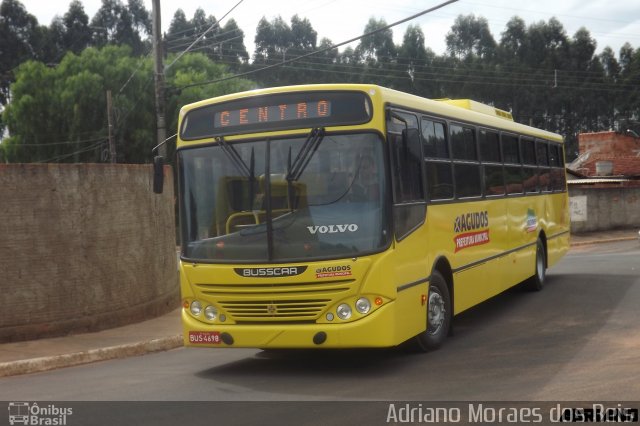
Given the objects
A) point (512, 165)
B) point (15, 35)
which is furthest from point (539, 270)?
point (15, 35)

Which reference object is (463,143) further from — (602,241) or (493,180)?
(602,241)

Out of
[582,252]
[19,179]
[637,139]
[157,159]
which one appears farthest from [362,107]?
[637,139]

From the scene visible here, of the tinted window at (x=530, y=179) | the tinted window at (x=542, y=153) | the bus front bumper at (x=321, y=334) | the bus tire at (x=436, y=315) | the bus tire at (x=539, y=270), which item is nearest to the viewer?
the bus front bumper at (x=321, y=334)

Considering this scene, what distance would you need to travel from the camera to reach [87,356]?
35.6 ft

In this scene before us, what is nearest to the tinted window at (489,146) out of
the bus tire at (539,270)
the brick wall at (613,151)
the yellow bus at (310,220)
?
the yellow bus at (310,220)

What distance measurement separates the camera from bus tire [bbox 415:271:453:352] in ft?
32.3

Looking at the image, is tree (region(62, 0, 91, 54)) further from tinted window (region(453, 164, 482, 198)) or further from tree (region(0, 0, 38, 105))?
tinted window (region(453, 164, 482, 198))

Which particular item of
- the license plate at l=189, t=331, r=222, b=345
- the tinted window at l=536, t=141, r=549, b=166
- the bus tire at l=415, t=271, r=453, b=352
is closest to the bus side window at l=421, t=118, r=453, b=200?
the bus tire at l=415, t=271, r=453, b=352

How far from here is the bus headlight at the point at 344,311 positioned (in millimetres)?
8562

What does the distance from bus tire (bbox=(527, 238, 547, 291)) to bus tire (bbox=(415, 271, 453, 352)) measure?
5.54 meters

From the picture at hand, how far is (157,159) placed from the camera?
9789 mm

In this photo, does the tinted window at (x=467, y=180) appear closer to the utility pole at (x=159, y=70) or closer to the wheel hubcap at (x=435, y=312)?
the wheel hubcap at (x=435, y=312)

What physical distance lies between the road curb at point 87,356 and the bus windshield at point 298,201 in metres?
2.65
